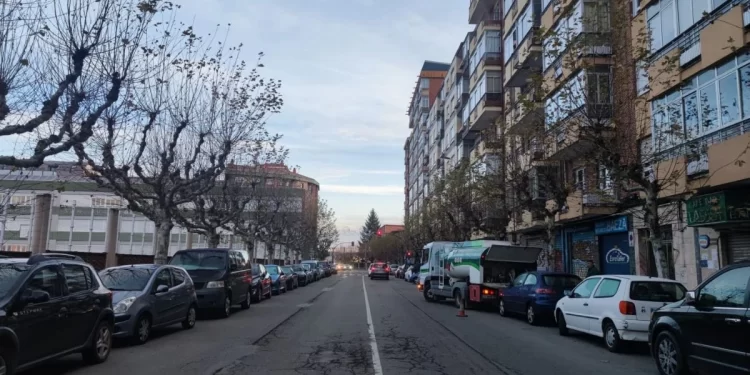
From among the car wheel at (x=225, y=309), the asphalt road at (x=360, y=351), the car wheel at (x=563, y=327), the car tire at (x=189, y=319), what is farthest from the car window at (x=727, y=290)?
the car wheel at (x=225, y=309)

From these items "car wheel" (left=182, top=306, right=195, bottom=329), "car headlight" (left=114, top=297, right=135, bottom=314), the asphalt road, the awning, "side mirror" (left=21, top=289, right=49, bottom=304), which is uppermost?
the awning

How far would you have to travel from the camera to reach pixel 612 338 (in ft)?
38.0

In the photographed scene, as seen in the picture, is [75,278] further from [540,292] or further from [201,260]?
[540,292]

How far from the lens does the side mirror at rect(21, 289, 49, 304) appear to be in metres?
7.53

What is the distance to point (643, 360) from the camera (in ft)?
35.2

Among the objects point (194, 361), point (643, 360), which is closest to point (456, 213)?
point (643, 360)

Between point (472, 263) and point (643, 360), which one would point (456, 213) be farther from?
point (643, 360)

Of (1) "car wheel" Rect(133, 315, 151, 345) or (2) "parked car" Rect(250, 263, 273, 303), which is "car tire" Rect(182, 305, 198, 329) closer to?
(1) "car wheel" Rect(133, 315, 151, 345)

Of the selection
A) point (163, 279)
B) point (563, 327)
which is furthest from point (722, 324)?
→ point (163, 279)

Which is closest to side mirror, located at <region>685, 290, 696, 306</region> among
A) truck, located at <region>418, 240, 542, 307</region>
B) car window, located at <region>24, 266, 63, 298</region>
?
car window, located at <region>24, 266, 63, 298</region>

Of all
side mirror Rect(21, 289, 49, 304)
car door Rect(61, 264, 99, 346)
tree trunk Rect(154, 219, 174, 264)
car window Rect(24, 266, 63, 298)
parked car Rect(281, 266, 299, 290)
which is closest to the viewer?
side mirror Rect(21, 289, 49, 304)

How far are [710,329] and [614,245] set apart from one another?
56.8 ft

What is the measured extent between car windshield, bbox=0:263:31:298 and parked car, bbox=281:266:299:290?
25800 millimetres

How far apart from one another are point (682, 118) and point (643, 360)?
8805 millimetres
